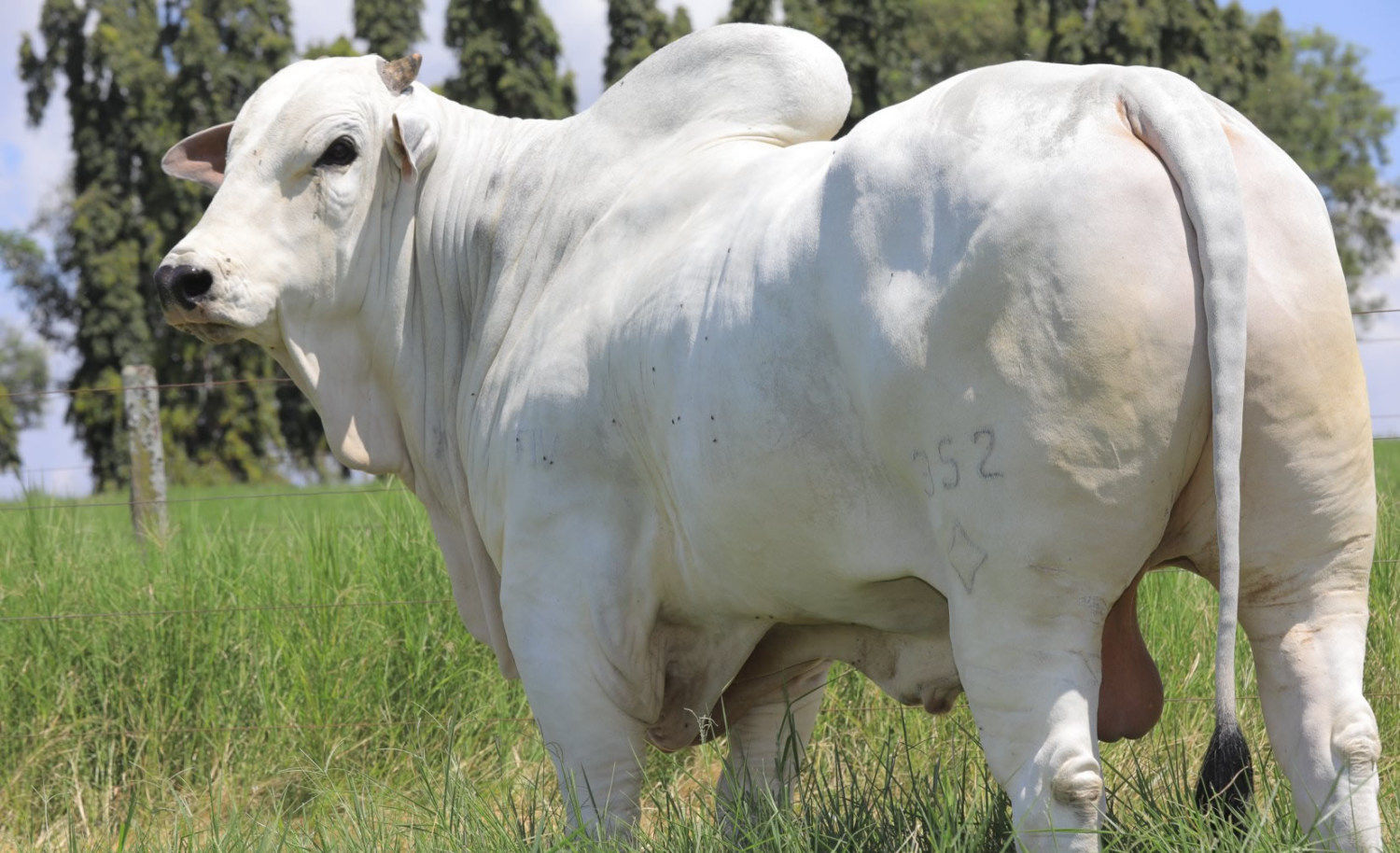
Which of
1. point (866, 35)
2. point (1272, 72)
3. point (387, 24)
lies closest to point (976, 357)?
point (866, 35)

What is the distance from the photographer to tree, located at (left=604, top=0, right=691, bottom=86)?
2006 centimetres

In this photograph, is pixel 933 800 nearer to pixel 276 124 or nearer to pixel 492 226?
pixel 492 226

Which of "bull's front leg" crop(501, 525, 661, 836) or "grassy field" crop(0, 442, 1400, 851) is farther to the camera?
"grassy field" crop(0, 442, 1400, 851)

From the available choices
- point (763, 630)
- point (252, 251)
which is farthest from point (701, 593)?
point (252, 251)

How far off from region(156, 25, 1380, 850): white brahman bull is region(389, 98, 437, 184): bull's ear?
0.03 feet

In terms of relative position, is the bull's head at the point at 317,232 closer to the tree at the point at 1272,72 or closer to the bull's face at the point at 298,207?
the bull's face at the point at 298,207

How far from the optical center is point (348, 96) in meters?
3.32

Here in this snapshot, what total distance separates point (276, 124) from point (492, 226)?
52 cm

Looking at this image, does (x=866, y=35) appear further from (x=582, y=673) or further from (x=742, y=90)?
(x=582, y=673)

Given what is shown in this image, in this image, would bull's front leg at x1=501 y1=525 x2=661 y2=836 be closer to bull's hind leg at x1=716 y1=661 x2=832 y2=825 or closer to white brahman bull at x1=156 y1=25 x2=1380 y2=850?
white brahman bull at x1=156 y1=25 x2=1380 y2=850

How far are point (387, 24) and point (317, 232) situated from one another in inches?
713

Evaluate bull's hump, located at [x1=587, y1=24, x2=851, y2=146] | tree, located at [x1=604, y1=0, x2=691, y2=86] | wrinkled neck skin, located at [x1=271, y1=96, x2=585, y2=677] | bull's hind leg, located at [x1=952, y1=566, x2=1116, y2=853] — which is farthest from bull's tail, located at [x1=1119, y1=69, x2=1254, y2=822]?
tree, located at [x1=604, y1=0, x2=691, y2=86]

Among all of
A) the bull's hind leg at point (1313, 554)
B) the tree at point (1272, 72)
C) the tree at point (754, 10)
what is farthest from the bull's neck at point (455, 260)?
the tree at point (754, 10)

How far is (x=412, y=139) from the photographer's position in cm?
339
